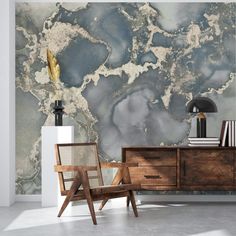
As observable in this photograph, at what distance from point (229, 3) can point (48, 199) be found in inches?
121

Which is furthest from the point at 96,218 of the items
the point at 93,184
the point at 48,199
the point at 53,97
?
the point at 53,97

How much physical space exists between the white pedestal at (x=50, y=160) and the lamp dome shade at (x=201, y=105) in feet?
4.44

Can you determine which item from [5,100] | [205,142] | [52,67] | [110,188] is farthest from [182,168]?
[5,100]

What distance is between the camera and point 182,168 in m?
7.43

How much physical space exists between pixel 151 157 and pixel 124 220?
1.16 metres

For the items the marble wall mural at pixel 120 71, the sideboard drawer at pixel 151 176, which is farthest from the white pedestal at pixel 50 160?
the sideboard drawer at pixel 151 176

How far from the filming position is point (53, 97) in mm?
7992

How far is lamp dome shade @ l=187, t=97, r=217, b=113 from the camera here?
7504 millimetres

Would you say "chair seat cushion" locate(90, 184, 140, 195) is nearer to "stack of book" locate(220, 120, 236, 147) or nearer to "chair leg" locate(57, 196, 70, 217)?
"chair leg" locate(57, 196, 70, 217)

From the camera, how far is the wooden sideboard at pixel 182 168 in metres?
7.40

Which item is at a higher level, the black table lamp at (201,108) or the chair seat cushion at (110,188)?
the black table lamp at (201,108)

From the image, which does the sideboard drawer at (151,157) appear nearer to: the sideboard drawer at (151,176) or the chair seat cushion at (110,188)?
the sideboard drawer at (151,176)

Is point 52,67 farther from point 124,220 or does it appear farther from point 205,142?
point 124,220

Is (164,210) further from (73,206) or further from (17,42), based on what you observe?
(17,42)
